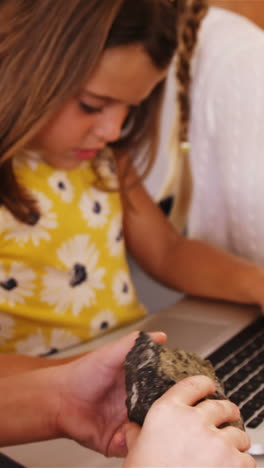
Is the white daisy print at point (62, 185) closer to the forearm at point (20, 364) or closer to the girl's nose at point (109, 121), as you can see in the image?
the girl's nose at point (109, 121)

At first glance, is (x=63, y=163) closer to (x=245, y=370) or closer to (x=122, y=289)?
(x=122, y=289)

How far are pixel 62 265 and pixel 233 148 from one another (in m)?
0.39

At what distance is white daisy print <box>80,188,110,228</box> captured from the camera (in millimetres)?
1044

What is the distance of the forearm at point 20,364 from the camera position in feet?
2.52

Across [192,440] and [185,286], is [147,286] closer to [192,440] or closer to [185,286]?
[185,286]

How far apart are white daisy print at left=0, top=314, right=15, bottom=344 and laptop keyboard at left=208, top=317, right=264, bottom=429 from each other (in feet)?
1.01

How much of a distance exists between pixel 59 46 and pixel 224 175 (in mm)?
457

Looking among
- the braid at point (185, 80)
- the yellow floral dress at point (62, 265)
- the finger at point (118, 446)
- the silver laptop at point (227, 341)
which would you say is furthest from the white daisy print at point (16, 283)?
the braid at point (185, 80)

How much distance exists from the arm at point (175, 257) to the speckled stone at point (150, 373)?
0.47 meters

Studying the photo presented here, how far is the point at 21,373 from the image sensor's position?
713 millimetres

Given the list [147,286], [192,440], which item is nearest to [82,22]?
[192,440]

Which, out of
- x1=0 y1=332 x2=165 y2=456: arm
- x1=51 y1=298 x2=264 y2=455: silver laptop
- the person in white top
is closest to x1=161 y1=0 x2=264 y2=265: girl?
the person in white top

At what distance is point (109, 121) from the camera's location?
920 millimetres

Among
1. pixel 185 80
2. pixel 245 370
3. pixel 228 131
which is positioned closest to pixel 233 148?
pixel 228 131
